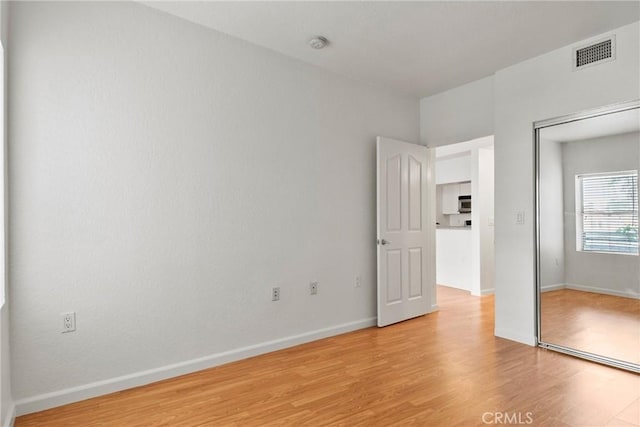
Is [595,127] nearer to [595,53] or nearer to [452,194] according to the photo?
[595,53]

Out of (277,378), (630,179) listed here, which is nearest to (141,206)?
(277,378)

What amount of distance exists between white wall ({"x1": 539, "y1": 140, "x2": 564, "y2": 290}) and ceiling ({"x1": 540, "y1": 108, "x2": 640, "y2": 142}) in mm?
83

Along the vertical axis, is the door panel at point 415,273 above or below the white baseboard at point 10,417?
above

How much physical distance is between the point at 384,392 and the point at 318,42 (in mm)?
2880

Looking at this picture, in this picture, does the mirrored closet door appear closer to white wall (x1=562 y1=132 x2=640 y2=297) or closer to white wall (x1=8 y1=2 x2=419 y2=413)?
white wall (x1=562 y1=132 x2=640 y2=297)

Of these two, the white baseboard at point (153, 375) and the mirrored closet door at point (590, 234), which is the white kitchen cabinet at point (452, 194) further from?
the white baseboard at point (153, 375)

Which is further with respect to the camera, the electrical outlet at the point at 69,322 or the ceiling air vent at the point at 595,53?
the ceiling air vent at the point at 595,53

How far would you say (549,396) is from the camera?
8.06 ft

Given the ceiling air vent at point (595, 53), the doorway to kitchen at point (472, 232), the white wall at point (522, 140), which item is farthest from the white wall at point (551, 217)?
the doorway to kitchen at point (472, 232)

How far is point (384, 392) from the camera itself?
2521mm

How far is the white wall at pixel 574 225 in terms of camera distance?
297 cm

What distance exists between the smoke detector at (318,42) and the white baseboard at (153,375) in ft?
8.95

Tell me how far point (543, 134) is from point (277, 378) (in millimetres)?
3302

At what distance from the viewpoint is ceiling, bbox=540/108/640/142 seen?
2.97 m
